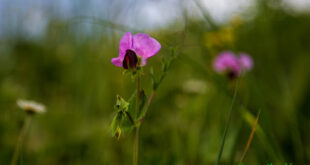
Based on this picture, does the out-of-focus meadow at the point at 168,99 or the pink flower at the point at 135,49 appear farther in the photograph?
the out-of-focus meadow at the point at 168,99

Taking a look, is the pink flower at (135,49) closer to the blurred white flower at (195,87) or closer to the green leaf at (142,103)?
the green leaf at (142,103)

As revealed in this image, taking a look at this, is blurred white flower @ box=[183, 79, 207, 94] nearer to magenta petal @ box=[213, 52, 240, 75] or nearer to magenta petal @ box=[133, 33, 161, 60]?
magenta petal @ box=[213, 52, 240, 75]

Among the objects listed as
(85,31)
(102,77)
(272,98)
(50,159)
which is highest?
(85,31)

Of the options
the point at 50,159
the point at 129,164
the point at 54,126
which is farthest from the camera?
the point at 54,126

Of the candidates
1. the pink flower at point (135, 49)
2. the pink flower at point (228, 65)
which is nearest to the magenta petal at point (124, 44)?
the pink flower at point (135, 49)

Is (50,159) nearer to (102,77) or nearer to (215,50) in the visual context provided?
(102,77)

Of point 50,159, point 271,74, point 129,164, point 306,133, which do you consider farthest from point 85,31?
point 306,133

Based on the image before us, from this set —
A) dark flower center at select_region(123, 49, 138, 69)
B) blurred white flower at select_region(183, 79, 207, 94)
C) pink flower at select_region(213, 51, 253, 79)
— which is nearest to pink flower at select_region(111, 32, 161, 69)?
dark flower center at select_region(123, 49, 138, 69)

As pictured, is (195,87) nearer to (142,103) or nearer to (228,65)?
(228,65)
